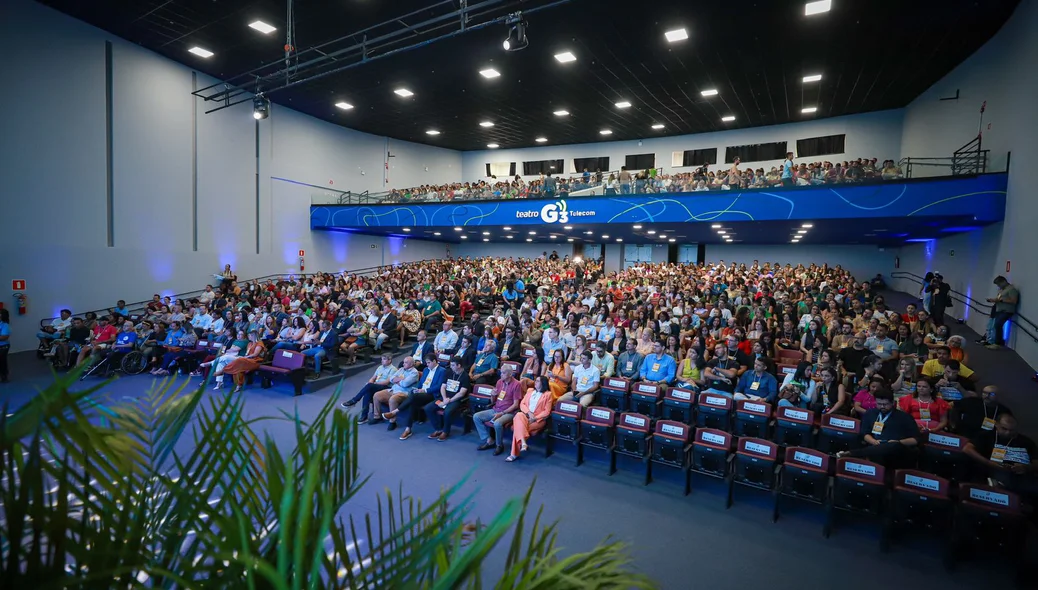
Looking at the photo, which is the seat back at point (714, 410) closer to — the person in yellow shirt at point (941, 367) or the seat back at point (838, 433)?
the seat back at point (838, 433)

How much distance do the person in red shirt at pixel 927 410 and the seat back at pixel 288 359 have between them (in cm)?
952

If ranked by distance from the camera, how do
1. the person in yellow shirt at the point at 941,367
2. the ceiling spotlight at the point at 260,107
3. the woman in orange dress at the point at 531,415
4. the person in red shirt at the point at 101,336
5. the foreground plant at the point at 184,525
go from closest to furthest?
the foreground plant at the point at 184,525
the woman in orange dress at the point at 531,415
the person in yellow shirt at the point at 941,367
the person in red shirt at the point at 101,336
the ceiling spotlight at the point at 260,107

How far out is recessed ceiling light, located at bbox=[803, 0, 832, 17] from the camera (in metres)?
10.9

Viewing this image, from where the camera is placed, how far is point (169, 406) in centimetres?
137

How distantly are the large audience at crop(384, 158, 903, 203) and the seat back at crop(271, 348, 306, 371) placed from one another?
36.4 ft

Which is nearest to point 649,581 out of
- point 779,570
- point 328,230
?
point 779,570

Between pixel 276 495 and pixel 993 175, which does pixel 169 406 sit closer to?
pixel 276 495

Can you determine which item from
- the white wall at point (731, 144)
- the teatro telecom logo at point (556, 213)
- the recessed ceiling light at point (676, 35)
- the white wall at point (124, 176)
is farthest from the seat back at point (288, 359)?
the white wall at point (731, 144)

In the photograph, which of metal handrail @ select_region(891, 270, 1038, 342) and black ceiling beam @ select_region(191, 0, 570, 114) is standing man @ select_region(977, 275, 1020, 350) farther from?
black ceiling beam @ select_region(191, 0, 570, 114)

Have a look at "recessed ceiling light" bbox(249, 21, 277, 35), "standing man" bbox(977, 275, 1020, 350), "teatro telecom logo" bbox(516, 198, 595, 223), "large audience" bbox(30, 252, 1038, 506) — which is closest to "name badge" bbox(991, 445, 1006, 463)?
"large audience" bbox(30, 252, 1038, 506)

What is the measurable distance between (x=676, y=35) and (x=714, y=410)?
36.5 ft

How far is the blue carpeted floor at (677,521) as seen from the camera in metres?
4.11

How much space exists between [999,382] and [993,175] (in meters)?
5.86

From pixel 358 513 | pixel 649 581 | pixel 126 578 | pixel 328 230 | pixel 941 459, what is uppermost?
pixel 328 230
